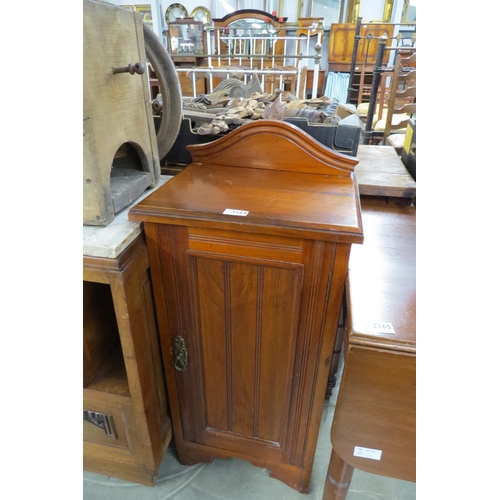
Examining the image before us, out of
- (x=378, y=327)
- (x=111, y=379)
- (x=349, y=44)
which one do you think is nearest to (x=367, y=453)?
(x=378, y=327)

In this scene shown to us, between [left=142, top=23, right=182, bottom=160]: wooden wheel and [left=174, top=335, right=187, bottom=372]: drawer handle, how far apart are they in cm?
54

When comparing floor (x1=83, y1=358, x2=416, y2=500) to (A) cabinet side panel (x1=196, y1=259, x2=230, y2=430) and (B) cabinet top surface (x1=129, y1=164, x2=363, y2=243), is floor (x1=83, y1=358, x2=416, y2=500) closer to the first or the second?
(A) cabinet side panel (x1=196, y1=259, x2=230, y2=430)

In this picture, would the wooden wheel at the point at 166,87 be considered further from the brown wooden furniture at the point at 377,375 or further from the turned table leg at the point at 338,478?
the turned table leg at the point at 338,478

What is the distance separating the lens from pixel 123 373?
94 centimetres

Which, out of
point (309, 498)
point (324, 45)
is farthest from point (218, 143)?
point (324, 45)

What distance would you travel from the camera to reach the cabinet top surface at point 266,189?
2.20ft

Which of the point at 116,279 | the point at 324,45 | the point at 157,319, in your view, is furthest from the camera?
the point at 324,45

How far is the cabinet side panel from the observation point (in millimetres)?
783

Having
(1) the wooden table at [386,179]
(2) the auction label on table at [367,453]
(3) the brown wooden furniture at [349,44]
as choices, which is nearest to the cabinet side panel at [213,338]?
(2) the auction label on table at [367,453]
